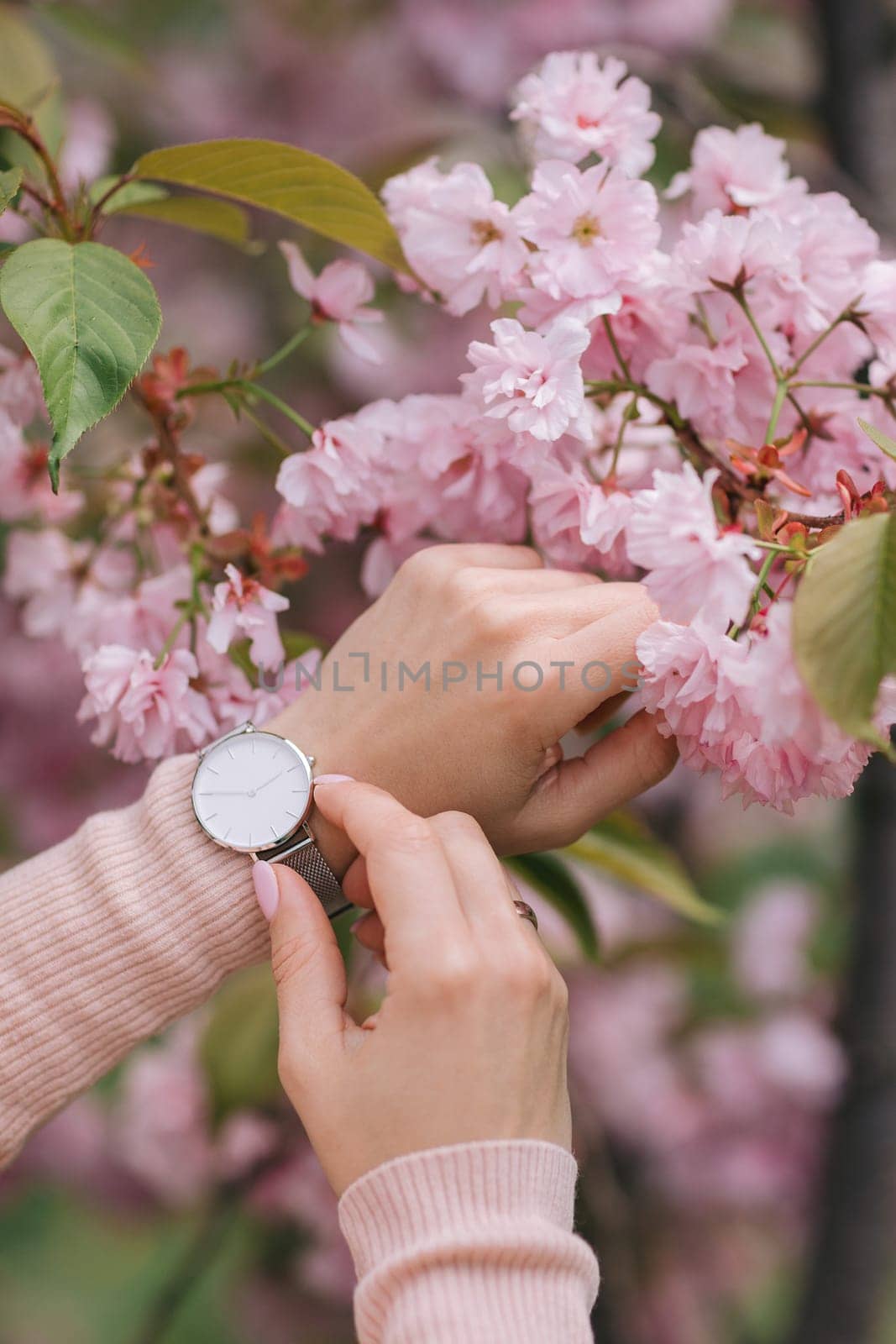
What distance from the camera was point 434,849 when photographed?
60 centimetres

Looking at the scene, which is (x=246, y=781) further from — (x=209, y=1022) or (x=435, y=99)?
(x=435, y=99)

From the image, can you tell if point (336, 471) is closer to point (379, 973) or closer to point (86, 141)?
point (86, 141)

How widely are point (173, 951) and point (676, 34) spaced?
1449 millimetres

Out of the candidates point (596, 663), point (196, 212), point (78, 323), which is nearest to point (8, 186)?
point (78, 323)

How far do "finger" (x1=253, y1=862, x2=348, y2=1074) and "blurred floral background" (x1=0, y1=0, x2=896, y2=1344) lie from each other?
1.69ft

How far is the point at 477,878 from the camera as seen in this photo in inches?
23.4

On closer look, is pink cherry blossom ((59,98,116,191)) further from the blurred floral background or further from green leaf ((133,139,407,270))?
green leaf ((133,139,407,270))

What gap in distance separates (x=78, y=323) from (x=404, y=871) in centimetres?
34

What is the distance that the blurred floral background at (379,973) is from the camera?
4.01 feet

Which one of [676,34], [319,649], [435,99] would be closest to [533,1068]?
[319,649]

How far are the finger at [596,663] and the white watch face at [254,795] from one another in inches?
6.5

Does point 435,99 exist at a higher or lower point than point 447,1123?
higher

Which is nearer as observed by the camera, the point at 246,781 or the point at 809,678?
the point at 809,678

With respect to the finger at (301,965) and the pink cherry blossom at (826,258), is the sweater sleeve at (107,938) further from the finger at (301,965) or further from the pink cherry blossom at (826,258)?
the pink cherry blossom at (826,258)
